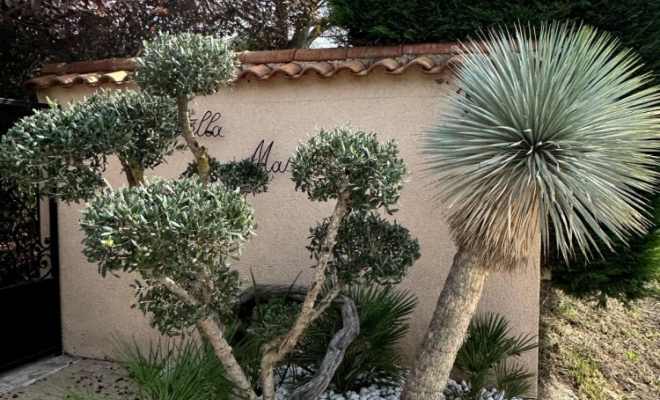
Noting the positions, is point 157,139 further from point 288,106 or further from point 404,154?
point 404,154

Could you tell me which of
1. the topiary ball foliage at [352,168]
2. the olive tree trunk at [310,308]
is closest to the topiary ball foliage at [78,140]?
the topiary ball foliage at [352,168]

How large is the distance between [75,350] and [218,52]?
3967 millimetres

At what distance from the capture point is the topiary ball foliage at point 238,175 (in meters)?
3.30

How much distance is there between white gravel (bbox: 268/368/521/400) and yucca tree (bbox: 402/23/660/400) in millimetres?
582

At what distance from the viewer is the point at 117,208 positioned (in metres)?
2.04

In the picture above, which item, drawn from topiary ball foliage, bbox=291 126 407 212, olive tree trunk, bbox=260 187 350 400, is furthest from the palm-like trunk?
topiary ball foliage, bbox=291 126 407 212

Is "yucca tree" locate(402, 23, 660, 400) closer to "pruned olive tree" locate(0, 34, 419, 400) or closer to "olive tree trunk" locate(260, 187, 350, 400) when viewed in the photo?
"pruned olive tree" locate(0, 34, 419, 400)

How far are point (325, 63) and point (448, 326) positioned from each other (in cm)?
234

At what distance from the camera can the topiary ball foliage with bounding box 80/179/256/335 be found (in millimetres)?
2006

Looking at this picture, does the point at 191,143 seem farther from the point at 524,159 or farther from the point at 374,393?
the point at 374,393

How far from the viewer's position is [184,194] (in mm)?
2158

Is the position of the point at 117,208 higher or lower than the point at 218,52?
lower

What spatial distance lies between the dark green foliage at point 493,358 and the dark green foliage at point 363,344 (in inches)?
19.9

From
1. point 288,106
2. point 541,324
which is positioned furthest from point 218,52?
point 541,324
